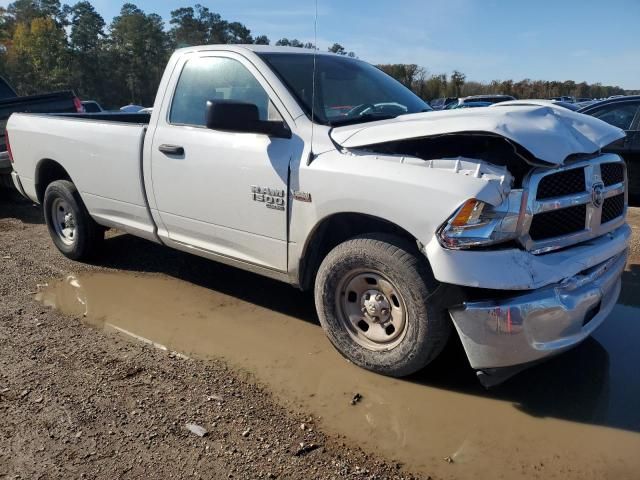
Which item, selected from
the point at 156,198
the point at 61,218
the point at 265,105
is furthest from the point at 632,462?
the point at 61,218

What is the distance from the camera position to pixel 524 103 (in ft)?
11.4

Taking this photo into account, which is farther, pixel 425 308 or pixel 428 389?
pixel 428 389

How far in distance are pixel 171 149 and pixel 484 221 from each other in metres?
2.46

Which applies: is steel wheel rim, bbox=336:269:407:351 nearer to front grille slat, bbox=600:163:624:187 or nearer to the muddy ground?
the muddy ground

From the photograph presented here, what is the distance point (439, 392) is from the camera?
3.10m

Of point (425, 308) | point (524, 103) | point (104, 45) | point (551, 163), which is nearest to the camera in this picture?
point (551, 163)

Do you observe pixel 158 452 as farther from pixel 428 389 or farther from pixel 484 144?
pixel 484 144

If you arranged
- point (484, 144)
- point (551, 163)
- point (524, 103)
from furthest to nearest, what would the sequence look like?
point (524, 103) < point (484, 144) < point (551, 163)

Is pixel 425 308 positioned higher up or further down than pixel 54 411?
higher up

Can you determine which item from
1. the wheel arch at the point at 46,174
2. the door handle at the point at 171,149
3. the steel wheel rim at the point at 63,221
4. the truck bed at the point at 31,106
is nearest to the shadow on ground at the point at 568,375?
the door handle at the point at 171,149

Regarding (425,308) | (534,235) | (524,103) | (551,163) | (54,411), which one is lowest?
(54,411)

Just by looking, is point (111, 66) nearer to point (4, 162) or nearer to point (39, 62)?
point (39, 62)

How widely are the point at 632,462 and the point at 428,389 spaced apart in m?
1.05

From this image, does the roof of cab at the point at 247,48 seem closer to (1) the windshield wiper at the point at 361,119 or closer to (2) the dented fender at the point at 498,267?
(1) the windshield wiper at the point at 361,119
